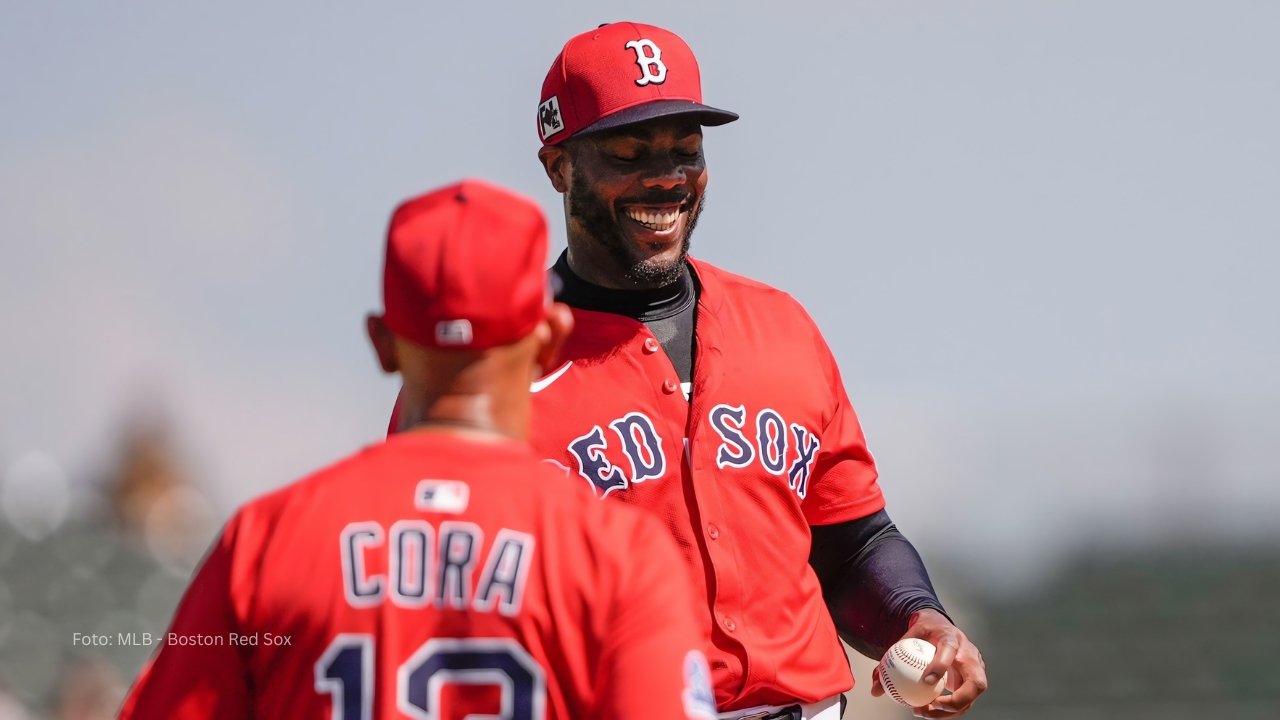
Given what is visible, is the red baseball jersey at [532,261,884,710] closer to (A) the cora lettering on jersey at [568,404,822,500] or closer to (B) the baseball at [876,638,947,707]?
(A) the cora lettering on jersey at [568,404,822,500]

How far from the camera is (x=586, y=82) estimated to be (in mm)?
4539

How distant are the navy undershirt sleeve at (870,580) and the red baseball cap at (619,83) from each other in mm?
1163

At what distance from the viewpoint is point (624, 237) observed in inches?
177

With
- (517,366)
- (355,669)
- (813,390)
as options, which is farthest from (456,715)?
(813,390)

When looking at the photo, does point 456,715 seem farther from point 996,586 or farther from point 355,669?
point 996,586

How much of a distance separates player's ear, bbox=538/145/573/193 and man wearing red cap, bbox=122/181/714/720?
1.89 meters

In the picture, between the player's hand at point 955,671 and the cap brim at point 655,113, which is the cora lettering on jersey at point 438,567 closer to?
the player's hand at point 955,671

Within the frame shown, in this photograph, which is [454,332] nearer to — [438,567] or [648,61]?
[438,567]

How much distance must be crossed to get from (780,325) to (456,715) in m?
2.11

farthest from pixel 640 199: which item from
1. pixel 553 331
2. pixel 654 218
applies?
pixel 553 331

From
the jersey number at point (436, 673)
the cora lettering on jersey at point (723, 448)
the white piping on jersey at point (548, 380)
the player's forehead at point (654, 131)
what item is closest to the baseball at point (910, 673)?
the cora lettering on jersey at point (723, 448)

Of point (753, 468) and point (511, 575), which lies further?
point (753, 468)

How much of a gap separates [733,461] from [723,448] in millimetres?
42

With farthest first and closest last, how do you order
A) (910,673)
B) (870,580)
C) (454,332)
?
(870,580) < (910,673) < (454,332)
